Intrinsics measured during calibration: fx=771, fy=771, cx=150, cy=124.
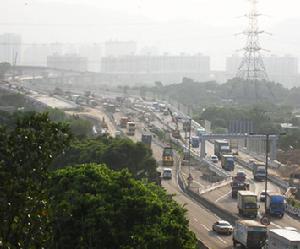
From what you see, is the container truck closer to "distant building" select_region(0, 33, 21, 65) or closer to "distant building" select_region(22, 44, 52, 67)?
"distant building" select_region(0, 33, 21, 65)

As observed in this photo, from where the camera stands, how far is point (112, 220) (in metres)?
13.1

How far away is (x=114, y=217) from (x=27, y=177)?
4293mm

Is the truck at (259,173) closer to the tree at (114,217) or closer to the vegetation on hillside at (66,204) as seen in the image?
the vegetation on hillside at (66,204)

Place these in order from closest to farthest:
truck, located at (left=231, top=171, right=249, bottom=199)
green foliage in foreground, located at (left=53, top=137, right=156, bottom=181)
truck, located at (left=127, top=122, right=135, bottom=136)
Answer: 1. truck, located at (left=231, top=171, right=249, bottom=199)
2. green foliage in foreground, located at (left=53, top=137, right=156, bottom=181)
3. truck, located at (left=127, top=122, right=135, bottom=136)

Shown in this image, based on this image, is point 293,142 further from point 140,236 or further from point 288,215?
point 140,236

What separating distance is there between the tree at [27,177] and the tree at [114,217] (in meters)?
2.78

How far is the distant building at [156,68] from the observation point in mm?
151375

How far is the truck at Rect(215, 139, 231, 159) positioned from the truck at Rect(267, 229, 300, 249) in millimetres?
21290

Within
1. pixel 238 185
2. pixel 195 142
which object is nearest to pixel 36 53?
pixel 195 142

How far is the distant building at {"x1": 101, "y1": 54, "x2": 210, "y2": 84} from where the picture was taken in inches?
5960

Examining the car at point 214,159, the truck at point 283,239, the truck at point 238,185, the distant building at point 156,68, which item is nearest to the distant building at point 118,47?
the distant building at point 156,68

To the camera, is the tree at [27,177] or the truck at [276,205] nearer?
the tree at [27,177]

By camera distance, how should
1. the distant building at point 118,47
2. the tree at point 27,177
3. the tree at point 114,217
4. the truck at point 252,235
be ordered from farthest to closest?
the distant building at point 118,47 → the truck at point 252,235 → the tree at point 114,217 → the tree at point 27,177

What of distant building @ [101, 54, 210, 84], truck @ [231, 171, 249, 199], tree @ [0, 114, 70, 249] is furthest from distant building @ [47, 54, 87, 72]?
tree @ [0, 114, 70, 249]
